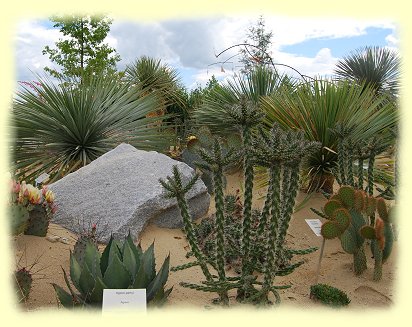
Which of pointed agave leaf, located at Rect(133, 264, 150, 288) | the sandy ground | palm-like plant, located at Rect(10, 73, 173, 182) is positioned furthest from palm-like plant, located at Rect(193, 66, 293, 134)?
pointed agave leaf, located at Rect(133, 264, 150, 288)

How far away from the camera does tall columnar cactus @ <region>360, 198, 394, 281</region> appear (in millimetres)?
4070

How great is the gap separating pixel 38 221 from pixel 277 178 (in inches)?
92.2

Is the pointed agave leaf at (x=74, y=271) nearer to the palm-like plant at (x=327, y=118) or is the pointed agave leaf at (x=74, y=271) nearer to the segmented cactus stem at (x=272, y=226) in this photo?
the segmented cactus stem at (x=272, y=226)

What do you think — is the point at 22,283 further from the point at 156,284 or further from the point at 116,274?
the point at 156,284

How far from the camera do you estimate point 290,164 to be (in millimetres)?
3449

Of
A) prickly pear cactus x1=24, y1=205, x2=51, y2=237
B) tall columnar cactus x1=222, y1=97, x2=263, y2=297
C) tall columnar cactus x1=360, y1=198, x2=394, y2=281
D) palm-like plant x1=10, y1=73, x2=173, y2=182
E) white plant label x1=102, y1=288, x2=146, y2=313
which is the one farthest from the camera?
palm-like plant x1=10, y1=73, x2=173, y2=182

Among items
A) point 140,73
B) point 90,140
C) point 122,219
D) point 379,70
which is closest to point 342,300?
point 122,219

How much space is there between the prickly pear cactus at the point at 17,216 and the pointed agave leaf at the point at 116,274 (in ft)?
3.53

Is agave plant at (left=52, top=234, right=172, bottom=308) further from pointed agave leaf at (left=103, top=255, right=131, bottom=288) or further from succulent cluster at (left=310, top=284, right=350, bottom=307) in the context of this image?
succulent cluster at (left=310, top=284, right=350, bottom=307)

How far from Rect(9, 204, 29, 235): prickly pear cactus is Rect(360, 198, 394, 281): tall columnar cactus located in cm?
274

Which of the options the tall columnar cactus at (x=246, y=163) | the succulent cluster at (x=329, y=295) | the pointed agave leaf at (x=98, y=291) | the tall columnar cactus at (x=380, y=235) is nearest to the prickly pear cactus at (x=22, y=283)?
the pointed agave leaf at (x=98, y=291)

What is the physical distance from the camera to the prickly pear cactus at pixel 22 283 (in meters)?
3.56

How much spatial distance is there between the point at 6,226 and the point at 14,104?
4313 millimetres

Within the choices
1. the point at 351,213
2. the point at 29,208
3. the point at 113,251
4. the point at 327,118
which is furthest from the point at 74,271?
the point at 327,118
